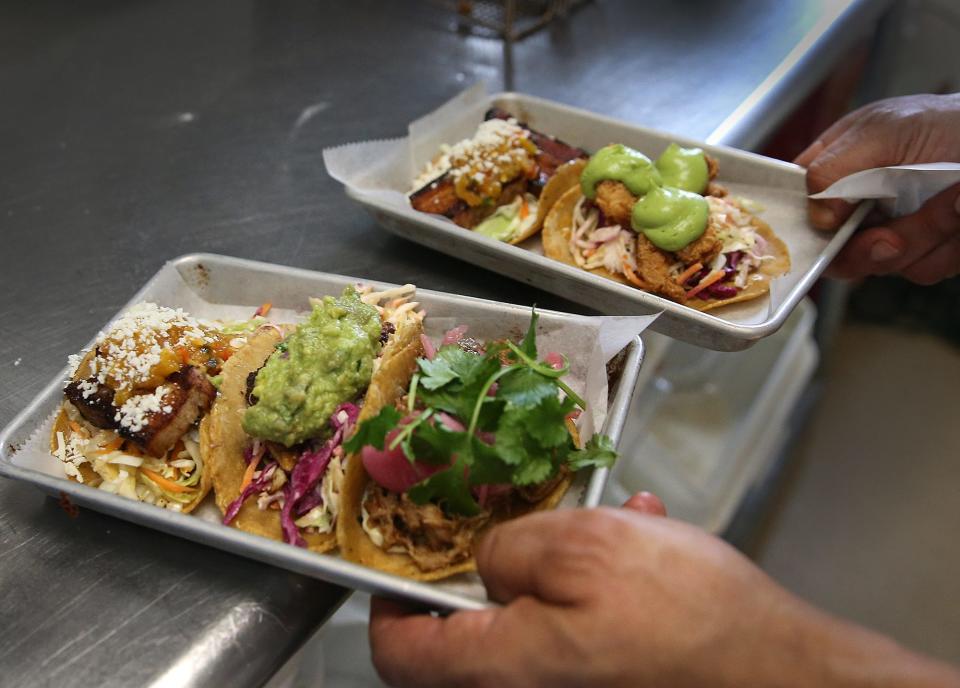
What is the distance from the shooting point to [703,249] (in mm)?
2189

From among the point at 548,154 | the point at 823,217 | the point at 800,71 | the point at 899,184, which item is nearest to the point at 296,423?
the point at 548,154

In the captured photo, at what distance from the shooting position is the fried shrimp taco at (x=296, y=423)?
156 cm

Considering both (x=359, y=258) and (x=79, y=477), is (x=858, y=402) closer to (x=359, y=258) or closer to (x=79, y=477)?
(x=359, y=258)

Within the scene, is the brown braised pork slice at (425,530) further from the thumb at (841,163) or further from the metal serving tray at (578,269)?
the thumb at (841,163)

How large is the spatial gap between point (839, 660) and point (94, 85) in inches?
138

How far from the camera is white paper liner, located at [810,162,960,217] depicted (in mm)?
2088

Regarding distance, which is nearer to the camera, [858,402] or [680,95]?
[680,95]

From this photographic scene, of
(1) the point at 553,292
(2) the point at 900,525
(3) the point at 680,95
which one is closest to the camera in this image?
(1) the point at 553,292

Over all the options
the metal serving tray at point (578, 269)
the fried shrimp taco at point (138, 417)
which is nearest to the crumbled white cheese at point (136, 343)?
the fried shrimp taco at point (138, 417)

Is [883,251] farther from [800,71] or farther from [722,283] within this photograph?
[800,71]

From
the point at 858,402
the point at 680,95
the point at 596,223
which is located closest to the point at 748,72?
the point at 680,95

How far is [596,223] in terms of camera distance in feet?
7.84

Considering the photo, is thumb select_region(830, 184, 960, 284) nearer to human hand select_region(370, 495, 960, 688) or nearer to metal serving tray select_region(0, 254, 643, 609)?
metal serving tray select_region(0, 254, 643, 609)

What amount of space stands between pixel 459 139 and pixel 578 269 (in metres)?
1.00
